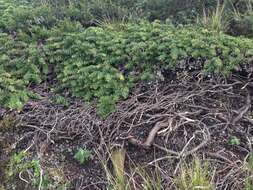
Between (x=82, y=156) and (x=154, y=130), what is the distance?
28.3 inches

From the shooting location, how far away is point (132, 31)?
16.9 ft

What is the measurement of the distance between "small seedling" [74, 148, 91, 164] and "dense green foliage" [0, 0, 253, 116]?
1.45 feet

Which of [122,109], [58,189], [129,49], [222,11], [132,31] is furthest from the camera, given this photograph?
[222,11]

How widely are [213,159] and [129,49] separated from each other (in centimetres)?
153

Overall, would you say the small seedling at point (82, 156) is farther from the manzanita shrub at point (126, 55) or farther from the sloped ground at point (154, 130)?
the manzanita shrub at point (126, 55)

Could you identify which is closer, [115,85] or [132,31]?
[115,85]

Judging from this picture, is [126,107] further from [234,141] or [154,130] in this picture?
[234,141]

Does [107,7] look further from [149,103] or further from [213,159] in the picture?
→ [213,159]

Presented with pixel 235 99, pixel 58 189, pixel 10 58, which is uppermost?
pixel 10 58

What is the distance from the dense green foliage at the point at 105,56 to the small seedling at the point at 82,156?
441 millimetres

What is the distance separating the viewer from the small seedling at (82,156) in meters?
4.12

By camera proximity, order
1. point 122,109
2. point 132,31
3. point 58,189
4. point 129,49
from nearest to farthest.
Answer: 1. point 58,189
2. point 122,109
3. point 129,49
4. point 132,31

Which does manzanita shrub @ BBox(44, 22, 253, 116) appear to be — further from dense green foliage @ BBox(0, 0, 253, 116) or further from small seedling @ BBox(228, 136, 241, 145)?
small seedling @ BBox(228, 136, 241, 145)

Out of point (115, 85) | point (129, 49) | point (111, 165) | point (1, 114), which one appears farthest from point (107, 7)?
point (111, 165)
